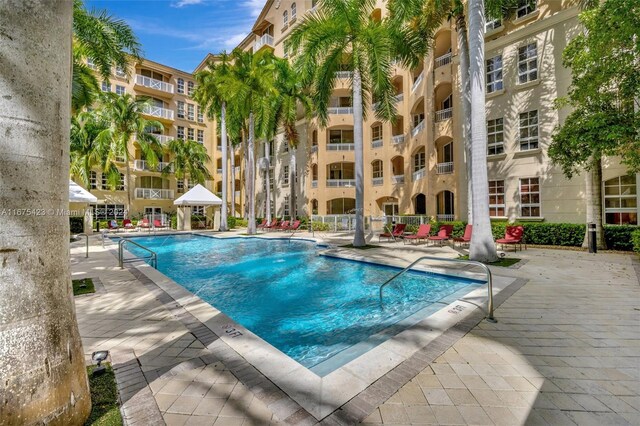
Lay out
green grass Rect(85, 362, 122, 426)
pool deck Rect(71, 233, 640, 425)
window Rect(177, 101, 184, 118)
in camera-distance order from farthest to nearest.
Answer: window Rect(177, 101, 184, 118) < pool deck Rect(71, 233, 640, 425) < green grass Rect(85, 362, 122, 426)

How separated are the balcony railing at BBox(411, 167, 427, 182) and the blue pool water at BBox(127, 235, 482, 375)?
12109 millimetres

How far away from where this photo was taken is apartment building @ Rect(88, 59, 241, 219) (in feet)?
102

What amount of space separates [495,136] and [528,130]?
1.60m

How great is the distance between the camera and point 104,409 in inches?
98.3

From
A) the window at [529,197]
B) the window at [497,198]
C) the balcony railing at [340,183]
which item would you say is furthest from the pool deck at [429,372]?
the balcony railing at [340,183]

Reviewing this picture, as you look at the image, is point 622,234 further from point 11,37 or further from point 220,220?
point 220,220

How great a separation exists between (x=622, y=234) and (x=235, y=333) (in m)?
14.4

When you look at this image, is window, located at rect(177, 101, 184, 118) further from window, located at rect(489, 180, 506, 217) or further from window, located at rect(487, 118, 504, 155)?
window, located at rect(489, 180, 506, 217)

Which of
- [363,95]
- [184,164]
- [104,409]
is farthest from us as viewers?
[184,164]

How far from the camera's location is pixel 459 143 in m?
18.0

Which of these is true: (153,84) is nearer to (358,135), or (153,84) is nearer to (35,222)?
(358,135)

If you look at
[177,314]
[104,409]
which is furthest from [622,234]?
[104,409]

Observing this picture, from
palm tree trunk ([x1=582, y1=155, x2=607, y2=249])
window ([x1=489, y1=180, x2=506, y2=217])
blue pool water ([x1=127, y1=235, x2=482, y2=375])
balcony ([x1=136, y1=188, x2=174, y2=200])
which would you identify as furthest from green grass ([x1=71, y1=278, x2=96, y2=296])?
balcony ([x1=136, y1=188, x2=174, y2=200])

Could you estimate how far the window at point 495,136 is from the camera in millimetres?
16422
